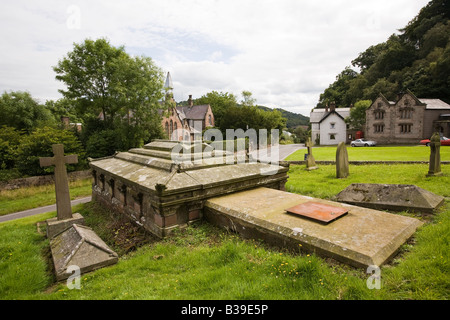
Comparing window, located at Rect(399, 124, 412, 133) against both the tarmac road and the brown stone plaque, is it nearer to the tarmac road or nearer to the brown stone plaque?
the brown stone plaque

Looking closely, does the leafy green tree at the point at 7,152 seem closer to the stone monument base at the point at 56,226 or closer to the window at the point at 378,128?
the stone monument base at the point at 56,226

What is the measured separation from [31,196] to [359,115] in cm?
5371

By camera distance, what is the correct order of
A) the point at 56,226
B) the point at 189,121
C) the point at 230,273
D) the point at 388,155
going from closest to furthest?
the point at 230,273
the point at 56,226
the point at 388,155
the point at 189,121

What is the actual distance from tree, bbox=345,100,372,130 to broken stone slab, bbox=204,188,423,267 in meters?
50.9

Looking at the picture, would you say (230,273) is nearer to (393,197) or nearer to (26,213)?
(393,197)

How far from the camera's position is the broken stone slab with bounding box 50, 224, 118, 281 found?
172 inches

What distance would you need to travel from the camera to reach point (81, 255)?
4.61 metres

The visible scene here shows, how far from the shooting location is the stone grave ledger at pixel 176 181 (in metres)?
5.64

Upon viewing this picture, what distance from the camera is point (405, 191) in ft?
20.2

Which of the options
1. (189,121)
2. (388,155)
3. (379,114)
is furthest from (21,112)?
(379,114)

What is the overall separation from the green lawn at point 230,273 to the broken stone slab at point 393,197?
384 mm

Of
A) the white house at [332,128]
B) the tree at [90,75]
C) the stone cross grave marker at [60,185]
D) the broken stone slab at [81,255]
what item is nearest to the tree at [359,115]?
the white house at [332,128]

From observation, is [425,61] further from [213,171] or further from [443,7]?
[213,171]

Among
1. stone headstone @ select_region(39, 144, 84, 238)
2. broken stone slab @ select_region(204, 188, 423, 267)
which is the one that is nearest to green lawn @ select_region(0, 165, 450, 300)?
broken stone slab @ select_region(204, 188, 423, 267)
